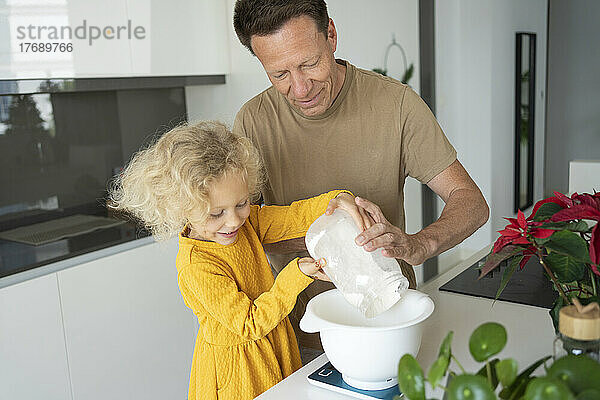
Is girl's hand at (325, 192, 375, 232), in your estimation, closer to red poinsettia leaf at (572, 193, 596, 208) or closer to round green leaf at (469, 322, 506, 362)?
red poinsettia leaf at (572, 193, 596, 208)

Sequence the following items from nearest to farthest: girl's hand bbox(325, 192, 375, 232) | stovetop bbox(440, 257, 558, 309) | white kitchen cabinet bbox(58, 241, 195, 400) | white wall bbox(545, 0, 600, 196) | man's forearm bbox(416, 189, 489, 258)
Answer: girl's hand bbox(325, 192, 375, 232), man's forearm bbox(416, 189, 489, 258), stovetop bbox(440, 257, 558, 309), white kitchen cabinet bbox(58, 241, 195, 400), white wall bbox(545, 0, 600, 196)

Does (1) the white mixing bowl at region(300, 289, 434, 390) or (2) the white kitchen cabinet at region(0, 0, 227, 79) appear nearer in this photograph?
(1) the white mixing bowl at region(300, 289, 434, 390)

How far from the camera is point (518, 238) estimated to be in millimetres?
1022

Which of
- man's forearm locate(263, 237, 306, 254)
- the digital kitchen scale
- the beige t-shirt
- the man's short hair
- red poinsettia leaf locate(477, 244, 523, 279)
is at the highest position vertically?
the man's short hair

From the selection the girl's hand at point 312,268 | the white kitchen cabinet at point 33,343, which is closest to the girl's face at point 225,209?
the girl's hand at point 312,268

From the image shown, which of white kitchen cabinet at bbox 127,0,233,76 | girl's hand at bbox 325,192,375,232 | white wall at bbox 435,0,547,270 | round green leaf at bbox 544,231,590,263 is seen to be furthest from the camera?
white wall at bbox 435,0,547,270

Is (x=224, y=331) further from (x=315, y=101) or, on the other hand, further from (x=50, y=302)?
(x=50, y=302)

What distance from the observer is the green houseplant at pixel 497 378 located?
1.94 feet

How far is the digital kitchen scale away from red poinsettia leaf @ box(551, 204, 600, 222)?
0.39 m

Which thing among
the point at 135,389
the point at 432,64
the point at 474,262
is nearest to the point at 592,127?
the point at 432,64

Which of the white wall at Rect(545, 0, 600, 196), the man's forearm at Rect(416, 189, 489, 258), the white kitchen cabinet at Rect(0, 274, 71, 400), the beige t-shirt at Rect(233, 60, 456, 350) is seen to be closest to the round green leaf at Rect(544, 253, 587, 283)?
the man's forearm at Rect(416, 189, 489, 258)

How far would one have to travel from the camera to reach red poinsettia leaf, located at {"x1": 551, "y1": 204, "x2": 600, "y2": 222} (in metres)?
0.97

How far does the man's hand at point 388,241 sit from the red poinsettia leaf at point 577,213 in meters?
0.28

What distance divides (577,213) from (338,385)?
494mm
